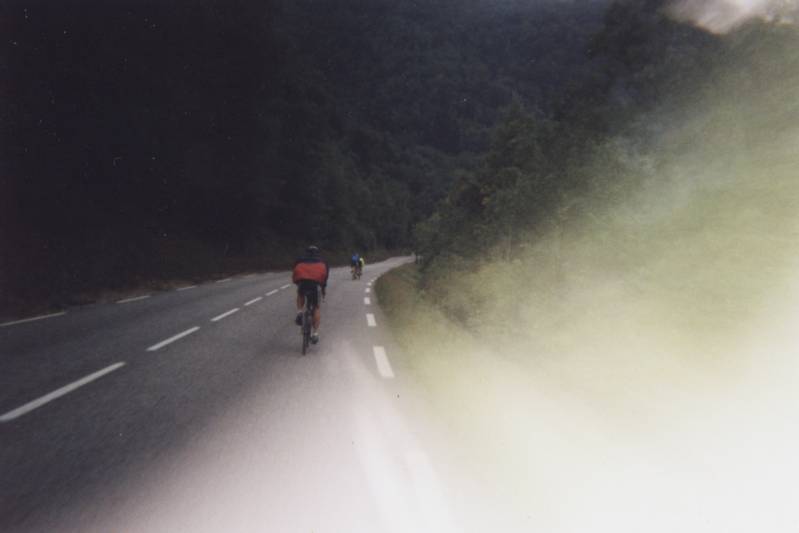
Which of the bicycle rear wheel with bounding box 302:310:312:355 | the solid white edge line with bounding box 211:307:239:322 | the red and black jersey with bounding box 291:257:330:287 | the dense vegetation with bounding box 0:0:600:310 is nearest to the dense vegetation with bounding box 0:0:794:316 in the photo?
the dense vegetation with bounding box 0:0:600:310

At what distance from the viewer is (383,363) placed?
7.75 meters

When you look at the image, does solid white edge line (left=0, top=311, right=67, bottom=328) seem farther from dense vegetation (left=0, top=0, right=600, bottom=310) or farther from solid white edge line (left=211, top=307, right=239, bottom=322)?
solid white edge line (left=211, top=307, right=239, bottom=322)

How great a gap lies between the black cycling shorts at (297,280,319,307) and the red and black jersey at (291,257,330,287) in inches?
2.4

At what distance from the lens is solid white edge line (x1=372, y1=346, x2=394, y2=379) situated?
23.1 ft

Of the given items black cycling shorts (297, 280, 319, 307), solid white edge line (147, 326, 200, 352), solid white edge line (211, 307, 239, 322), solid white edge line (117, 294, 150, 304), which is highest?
black cycling shorts (297, 280, 319, 307)

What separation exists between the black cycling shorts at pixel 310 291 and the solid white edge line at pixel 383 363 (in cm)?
123

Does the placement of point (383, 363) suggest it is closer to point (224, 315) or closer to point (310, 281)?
point (310, 281)

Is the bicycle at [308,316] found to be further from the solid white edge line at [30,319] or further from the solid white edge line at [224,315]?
the solid white edge line at [30,319]


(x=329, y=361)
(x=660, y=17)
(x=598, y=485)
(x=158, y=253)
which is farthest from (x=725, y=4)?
(x=158, y=253)

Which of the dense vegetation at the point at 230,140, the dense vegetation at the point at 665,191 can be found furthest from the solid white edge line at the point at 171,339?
the dense vegetation at the point at 230,140

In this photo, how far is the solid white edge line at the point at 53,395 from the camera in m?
5.07

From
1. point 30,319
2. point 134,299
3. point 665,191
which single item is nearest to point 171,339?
point 30,319

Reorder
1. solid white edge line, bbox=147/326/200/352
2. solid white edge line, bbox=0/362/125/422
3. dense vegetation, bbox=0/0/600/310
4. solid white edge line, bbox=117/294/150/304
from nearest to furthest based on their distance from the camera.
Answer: solid white edge line, bbox=0/362/125/422
solid white edge line, bbox=147/326/200/352
solid white edge line, bbox=117/294/150/304
dense vegetation, bbox=0/0/600/310

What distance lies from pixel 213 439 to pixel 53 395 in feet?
7.79
